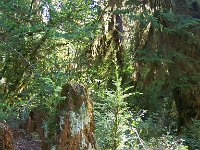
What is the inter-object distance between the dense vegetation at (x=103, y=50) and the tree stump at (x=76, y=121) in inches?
75.8

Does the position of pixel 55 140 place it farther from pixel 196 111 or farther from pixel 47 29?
pixel 196 111

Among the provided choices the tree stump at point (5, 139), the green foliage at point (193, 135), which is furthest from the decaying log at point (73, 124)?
the green foliage at point (193, 135)

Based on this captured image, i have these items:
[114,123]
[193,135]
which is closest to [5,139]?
[114,123]

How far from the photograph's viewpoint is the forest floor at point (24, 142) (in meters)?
5.86

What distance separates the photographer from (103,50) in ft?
28.1

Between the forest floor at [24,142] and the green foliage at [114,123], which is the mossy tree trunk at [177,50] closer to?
the forest floor at [24,142]

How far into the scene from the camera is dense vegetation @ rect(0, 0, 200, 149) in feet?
21.5

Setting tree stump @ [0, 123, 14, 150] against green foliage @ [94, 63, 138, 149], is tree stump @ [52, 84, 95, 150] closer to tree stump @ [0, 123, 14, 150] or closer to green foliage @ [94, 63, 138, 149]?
green foliage @ [94, 63, 138, 149]

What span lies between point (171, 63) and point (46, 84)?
3.06 metres

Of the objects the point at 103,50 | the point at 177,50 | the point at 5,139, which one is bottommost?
the point at 5,139

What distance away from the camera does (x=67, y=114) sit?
3.50m

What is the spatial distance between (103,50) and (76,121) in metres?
5.17

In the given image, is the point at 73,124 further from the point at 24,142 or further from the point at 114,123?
the point at 24,142

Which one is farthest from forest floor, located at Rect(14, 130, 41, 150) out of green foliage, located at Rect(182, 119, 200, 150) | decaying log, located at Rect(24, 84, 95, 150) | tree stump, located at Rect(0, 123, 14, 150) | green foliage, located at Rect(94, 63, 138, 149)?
green foliage, located at Rect(182, 119, 200, 150)
